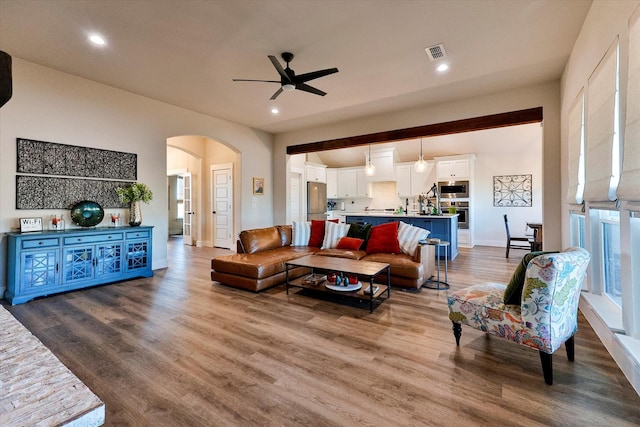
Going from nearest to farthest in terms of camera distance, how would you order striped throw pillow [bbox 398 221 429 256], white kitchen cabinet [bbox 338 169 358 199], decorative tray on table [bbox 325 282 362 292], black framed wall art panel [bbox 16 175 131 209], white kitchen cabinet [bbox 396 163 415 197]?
decorative tray on table [bbox 325 282 362 292] → black framed wall art panel [bbox 16 175 131 209] → striped throw pillow [bbox 398 221 429 256] → white kitchen cabinet [bbox 396 163 415 197] → white kitchen cabinet [bbox 338 169 358 199]

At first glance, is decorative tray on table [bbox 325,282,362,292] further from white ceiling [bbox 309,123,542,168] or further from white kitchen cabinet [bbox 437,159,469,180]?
white kitchen cabinet [bbox 437,159,469,180]

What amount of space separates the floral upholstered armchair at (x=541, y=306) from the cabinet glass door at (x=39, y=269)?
4579mm

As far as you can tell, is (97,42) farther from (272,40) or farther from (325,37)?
(325,37)

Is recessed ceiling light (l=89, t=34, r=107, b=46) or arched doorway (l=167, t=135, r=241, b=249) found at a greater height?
recessed ceiling light (l=89, t=34, r=107, b=46)

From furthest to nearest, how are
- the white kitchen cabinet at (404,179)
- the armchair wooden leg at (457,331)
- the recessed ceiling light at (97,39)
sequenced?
the white kitchen cabinet at (404,179), the recessed ceiling light at (97,39), the armchair wooden leg at (457,331)

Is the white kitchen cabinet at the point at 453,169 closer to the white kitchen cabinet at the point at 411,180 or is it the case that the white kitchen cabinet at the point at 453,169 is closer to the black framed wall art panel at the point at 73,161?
the white kitchen cabinet at the point at 411,180

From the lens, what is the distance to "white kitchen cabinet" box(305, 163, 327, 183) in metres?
9.10

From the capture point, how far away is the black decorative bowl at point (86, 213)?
401cm

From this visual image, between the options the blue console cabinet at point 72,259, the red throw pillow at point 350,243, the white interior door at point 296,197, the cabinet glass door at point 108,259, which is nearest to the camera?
the blue console cabinet at point 72,259

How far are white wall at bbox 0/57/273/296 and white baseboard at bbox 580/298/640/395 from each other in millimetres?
5666

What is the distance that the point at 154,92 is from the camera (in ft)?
15.1

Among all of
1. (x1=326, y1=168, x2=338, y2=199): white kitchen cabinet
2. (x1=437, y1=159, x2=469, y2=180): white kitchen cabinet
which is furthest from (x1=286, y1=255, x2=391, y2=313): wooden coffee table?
(x1=326, y1=168, x2=338, y2=199): white kitchen cabinet

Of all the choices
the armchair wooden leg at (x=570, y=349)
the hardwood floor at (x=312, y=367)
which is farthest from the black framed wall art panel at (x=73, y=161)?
the armchair wooden leg at (x=570, y=349)

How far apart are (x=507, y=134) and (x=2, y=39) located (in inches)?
339
